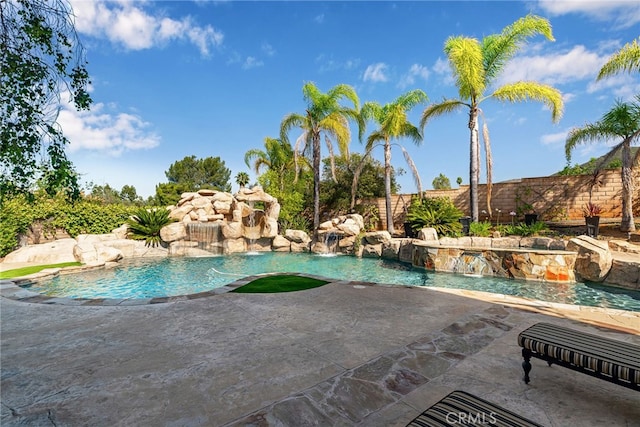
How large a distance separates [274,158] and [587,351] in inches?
911

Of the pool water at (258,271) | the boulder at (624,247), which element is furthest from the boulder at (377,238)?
the boulder at (624,247)

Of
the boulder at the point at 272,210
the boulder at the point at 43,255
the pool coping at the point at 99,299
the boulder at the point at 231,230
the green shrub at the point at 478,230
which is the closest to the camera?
the pool coping at the point at 99,299

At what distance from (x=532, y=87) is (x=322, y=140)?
10334mm

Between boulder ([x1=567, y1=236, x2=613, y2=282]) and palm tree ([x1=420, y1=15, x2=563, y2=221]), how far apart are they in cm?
522

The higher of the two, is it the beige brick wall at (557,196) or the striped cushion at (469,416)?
the beige brick wall at (557,196)

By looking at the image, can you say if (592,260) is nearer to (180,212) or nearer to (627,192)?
(627,192)

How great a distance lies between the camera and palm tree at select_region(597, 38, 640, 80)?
33.4ft

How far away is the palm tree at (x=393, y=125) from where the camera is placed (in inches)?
621

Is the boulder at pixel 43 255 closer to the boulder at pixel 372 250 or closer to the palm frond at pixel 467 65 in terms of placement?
the boulder at pixel 372 250

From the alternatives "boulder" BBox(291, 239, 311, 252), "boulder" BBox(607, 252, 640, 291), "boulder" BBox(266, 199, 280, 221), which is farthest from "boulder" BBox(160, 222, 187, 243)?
"boulder" BBox(607, 252, 640, 291)

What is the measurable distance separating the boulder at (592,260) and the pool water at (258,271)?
33 centimetres

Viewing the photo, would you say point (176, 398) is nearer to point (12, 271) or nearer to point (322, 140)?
point (12, 271)

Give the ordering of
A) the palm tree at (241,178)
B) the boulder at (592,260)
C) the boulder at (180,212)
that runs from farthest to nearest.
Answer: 1. the palm tree at (241,178)
2. the boulder at (180,212)
3. the boulder at (592,260)

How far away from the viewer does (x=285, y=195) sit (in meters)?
19.3
